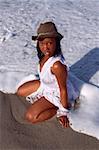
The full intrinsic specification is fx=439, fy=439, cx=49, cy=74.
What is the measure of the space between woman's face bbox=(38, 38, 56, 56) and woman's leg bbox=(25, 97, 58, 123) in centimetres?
34

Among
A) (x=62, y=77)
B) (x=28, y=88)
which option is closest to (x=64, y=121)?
(x=62, y=77)

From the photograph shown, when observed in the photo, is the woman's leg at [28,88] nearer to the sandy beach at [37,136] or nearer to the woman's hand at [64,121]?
the sandy beach at [37,136]

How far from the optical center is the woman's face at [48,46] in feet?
8.84

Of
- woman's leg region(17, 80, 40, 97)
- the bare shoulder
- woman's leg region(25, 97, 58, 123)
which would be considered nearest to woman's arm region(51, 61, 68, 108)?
the bare shoulder

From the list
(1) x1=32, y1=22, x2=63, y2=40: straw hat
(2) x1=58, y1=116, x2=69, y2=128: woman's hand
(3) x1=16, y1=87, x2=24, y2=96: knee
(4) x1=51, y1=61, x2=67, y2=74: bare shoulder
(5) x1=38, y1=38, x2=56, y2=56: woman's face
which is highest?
(1) x1=32, y1=22, x2=63, y2=40: straw hat

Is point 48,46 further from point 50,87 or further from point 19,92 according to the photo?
point 19,92

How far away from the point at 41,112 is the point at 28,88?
329 mm

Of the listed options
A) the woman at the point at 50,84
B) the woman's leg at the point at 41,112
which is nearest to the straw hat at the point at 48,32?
the woman at the point at 50,84

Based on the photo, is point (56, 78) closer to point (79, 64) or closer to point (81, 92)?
point (81, 92)

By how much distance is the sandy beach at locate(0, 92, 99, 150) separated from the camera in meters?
2.62

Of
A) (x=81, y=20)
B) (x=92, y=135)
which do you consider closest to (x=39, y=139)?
(x=92, y=135)

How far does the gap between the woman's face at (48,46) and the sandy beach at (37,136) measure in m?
0.44

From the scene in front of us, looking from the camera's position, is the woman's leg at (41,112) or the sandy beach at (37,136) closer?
the sandy beach at (37,136)

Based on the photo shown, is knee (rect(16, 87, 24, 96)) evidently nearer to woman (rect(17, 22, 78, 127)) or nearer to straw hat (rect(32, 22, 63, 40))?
woman (rect(17, 22, 78, 127))
